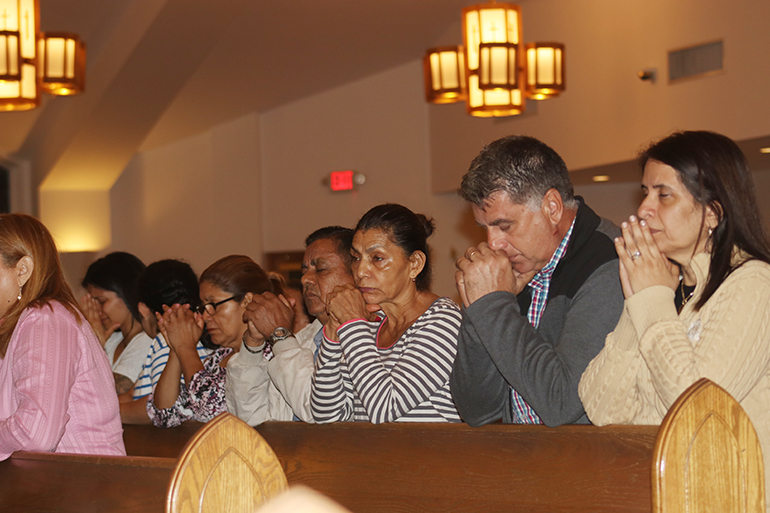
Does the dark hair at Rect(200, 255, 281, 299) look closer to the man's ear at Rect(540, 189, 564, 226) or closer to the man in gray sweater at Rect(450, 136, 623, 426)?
the man in gray sweater at Rect(450, 136, 623, 426)

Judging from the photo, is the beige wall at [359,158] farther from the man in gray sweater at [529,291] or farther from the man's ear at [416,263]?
the man in gray sweater at [529,291]

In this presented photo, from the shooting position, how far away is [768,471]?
1.59m

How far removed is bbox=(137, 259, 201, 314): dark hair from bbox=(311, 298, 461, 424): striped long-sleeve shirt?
1406 millimetres

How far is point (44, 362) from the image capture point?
87.4 inches

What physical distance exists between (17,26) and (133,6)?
2170 millimetres

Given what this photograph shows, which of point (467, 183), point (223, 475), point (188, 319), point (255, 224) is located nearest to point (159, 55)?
point (255, 224)

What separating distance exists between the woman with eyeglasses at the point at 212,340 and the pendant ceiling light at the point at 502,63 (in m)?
2.39

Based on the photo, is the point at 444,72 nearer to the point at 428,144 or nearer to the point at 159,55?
the point at 159,55

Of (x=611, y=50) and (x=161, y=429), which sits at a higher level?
(x=611, y=50)

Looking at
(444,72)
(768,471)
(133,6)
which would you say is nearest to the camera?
(768,471)

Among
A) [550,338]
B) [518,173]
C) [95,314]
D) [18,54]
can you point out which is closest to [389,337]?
[550,338]

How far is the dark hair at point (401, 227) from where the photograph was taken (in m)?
2.55

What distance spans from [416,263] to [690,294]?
93 centimetres

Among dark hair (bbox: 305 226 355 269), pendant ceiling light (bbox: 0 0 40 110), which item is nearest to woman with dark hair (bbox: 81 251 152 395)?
pendant ceiling light (bbox: 0 0 40 110)
